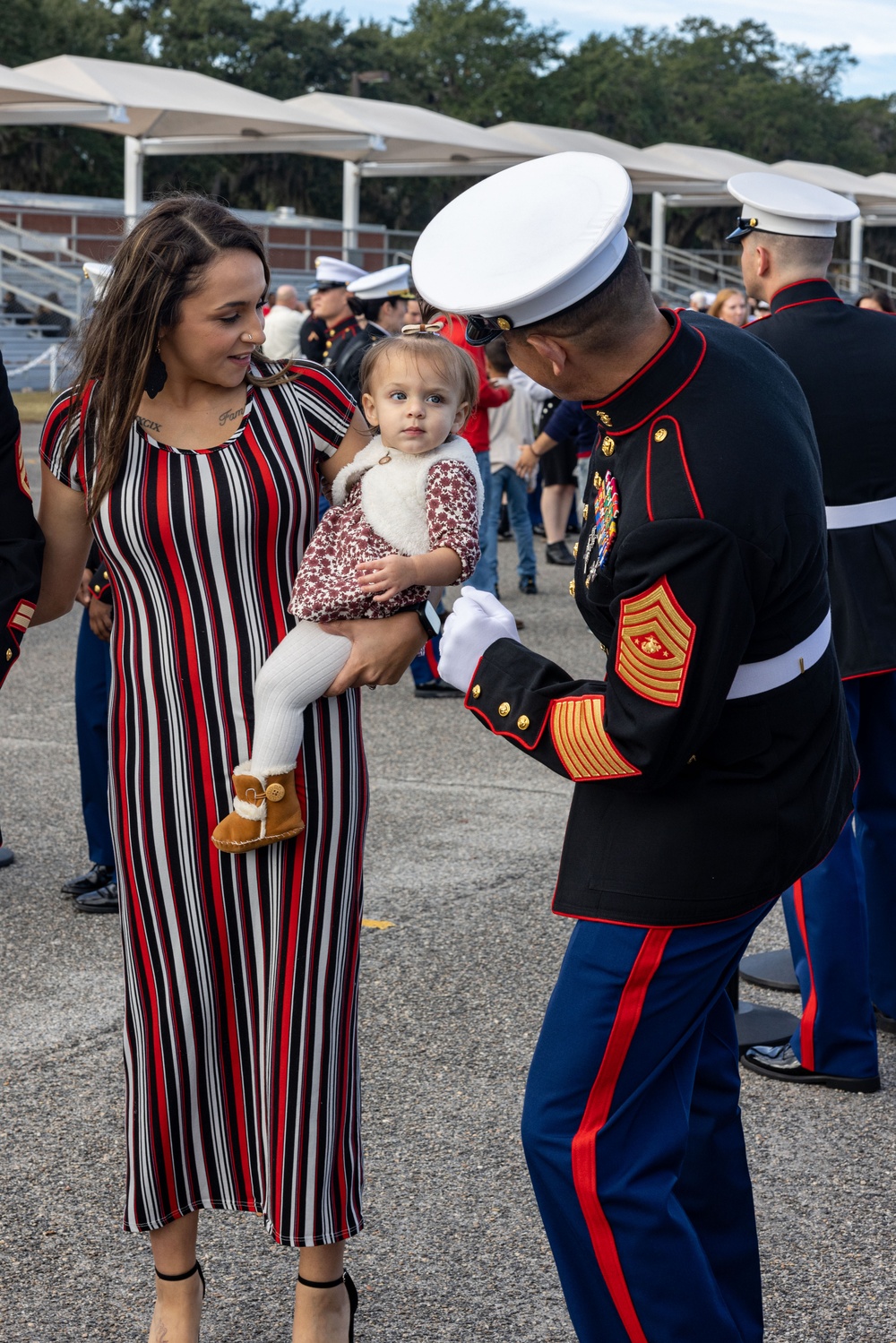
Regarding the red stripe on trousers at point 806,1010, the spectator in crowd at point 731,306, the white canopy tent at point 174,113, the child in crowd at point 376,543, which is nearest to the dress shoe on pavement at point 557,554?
the spectator in crowd at point 731,306

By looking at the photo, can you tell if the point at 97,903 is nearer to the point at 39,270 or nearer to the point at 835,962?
the point at 835,962

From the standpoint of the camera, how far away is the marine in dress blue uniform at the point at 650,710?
6.05 ft

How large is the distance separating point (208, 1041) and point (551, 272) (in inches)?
53.8

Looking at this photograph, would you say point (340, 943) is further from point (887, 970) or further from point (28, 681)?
point (28, 681)

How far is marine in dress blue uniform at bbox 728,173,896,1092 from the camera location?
353cm

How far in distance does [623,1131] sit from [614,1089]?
0.20ft

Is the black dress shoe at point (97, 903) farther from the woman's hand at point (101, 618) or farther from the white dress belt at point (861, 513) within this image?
the white dress belt at point (861, 513)

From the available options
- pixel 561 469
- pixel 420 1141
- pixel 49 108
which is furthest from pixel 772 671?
pixel 49 108

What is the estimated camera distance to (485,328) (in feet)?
6.40

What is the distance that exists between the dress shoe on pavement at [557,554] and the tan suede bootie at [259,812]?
976 cm

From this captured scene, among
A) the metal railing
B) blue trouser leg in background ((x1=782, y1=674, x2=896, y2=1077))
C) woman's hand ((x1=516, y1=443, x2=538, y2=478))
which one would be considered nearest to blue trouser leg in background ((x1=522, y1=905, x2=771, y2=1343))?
blue trouser leg in background ((x1=782, y1=674, x2=896, y2=1077))

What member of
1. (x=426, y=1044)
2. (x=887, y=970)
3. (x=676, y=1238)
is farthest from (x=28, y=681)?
(x=676, y=1238)

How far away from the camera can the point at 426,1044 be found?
12.2 ft

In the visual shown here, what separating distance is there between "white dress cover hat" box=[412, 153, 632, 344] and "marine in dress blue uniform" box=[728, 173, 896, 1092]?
1.66 meters
